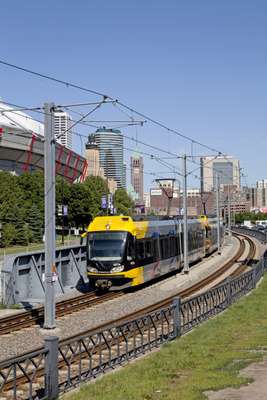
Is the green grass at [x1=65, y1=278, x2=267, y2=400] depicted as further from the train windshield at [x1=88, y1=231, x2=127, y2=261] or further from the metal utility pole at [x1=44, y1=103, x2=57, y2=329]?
the train windshield at [x1=88, y1=231, x2=127, y2=261]

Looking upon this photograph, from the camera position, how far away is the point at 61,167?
143875 millimetres

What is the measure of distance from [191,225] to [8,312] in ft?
73.2

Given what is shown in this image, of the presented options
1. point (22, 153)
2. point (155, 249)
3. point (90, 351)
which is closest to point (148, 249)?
point (155, 249)

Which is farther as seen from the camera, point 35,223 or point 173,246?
point 35,223

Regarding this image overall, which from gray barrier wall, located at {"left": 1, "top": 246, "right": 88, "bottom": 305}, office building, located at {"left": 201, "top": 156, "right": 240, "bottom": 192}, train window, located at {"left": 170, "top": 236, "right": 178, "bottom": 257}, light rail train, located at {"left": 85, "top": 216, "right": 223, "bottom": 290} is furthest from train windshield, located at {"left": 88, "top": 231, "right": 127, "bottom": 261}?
office building, located at {"left": 201, "top": 156, "right": 240, "bottom": 192}

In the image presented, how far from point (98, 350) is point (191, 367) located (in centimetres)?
222

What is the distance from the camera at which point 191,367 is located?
11914 millimetres

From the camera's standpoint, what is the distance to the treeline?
244 feet

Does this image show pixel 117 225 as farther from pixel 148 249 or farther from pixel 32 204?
pixel 32 204

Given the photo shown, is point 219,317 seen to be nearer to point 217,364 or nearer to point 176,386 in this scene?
point 217,364

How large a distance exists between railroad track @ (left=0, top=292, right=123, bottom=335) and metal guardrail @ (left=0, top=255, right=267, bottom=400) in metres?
5.65

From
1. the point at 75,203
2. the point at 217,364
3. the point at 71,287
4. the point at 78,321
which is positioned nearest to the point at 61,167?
the point at 75,203

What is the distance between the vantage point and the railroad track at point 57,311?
2050 cm

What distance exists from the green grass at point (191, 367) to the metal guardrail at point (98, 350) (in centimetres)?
45
